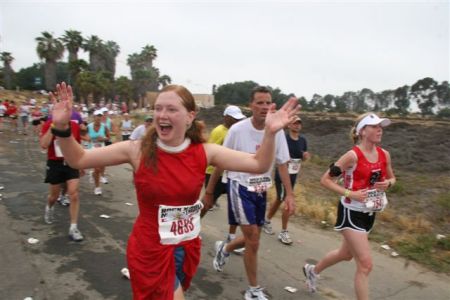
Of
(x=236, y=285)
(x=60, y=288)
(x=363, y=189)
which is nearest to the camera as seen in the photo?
(x=363, y=189)

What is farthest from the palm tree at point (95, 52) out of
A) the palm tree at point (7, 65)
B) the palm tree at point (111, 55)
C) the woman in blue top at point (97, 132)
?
the woman in blue top at point (97, 132)

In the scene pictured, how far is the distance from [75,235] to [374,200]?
399cm

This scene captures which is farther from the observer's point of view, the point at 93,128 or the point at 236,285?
the point at 93,128

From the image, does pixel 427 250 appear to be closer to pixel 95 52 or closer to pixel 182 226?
pixel 182 226

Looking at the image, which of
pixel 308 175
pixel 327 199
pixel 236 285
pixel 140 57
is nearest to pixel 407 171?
pixel 308 175

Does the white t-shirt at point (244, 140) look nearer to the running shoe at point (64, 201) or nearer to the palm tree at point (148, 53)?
the running shoe at point (64, 201)

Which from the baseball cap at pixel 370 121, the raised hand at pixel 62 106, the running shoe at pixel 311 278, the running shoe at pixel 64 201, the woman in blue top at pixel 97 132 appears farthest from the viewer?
the woman in blue top at pixel 97 132

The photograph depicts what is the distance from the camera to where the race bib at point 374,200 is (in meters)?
3.83

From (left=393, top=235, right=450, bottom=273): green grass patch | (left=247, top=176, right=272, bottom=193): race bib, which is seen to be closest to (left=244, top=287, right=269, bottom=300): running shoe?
(left=247, top=176, right=272, bottom=193): race bib

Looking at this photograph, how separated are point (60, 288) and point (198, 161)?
257cm

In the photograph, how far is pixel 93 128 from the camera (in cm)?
923

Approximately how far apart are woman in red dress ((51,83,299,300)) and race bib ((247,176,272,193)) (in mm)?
1509

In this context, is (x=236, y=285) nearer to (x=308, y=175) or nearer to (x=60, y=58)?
(x=308, y=175)

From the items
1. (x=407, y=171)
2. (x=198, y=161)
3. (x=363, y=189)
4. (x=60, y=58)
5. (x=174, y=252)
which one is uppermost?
(x=60, y=58)
